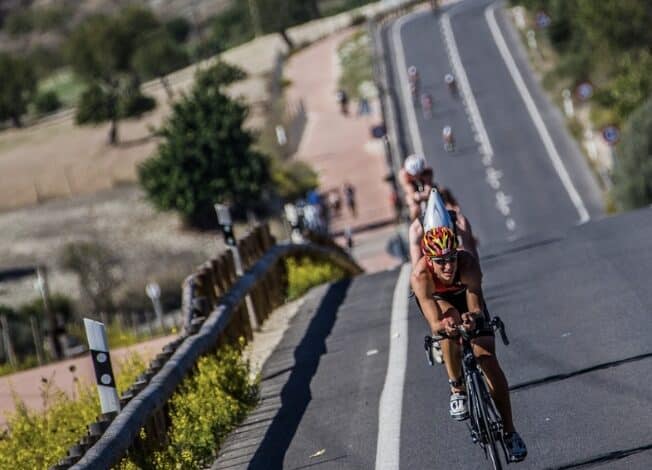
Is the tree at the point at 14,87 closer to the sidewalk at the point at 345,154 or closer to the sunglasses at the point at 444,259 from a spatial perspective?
the sidewalk at the point at 345,154

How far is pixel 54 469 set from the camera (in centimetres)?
890

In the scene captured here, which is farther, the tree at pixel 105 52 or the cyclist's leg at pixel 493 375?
the tree at pixel 105 52

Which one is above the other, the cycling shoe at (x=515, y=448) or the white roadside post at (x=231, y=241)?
the white roadside post at (x=231, y=241)

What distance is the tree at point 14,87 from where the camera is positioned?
110500 millimetres

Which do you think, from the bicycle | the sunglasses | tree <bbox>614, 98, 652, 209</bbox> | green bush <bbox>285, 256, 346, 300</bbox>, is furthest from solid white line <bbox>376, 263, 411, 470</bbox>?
tree <bbox>614, 98, 652, 209</bbox>

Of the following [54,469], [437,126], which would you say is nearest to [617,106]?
[437,126]

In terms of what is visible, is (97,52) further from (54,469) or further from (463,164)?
(54,469)

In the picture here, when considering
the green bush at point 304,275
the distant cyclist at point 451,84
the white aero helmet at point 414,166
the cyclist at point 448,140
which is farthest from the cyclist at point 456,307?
the distant cyclist at point 451,84

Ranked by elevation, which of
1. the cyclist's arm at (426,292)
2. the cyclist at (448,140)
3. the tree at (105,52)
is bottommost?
the cyclist at (448,140)

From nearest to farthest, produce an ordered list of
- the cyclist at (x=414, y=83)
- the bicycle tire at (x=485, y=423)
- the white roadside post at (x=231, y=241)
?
the bicycle tire at (x=485, y=423), the white roadside post at (x=231, y=241), the cyclist at (x=414, y=83)

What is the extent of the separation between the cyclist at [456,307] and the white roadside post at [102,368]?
8.88ft

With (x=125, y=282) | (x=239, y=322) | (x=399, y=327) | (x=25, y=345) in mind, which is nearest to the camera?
(x=399, y=327)

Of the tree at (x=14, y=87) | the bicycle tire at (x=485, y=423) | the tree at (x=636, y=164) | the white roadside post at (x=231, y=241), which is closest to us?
the bicycle tire at (x=485, y=423)

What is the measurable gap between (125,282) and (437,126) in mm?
20118
